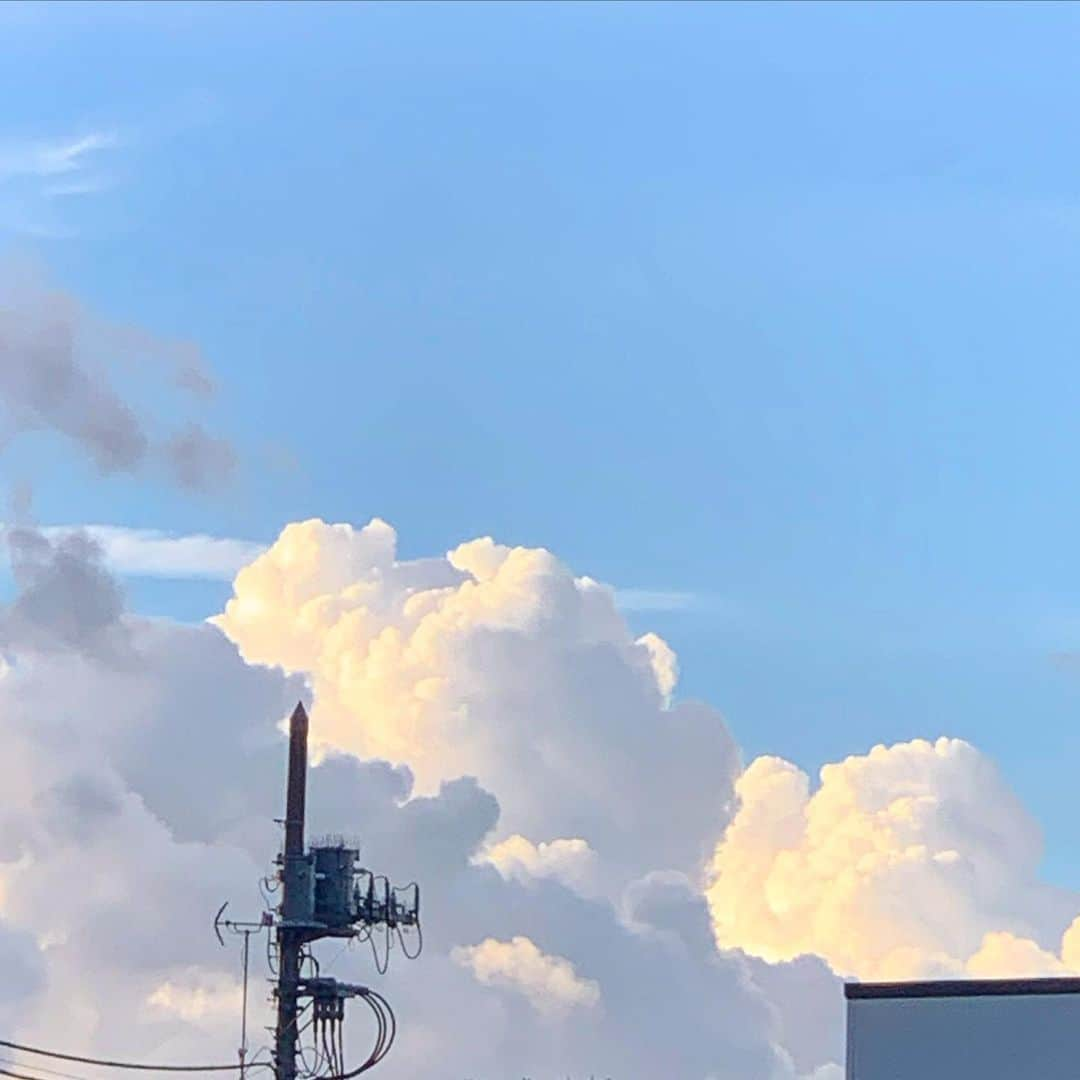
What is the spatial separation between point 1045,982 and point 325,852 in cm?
2733

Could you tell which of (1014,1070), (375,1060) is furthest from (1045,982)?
(375,1060)

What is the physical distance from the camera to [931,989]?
183ft

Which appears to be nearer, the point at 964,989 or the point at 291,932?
the point at 964,989

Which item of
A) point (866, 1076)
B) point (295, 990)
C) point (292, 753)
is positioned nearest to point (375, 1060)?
point (295, 990)

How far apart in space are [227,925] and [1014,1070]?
88.4 feet

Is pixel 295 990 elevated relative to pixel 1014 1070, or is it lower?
elevated

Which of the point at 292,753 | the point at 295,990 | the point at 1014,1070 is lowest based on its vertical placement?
the point at 1014,1070

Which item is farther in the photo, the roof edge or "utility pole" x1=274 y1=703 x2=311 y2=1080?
"utility pole" x1=274 y1=703 x2=311 y2=1080

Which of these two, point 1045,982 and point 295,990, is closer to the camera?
point 1045,982

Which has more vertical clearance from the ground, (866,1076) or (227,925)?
(227,925)

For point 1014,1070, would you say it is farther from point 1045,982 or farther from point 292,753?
point 292,753

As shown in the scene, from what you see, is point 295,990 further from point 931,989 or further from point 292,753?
point 931,989

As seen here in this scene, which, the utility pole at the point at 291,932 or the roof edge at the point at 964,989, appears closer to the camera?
the roof edge at the point at 964,989

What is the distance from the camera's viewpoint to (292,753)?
77.8 meters
